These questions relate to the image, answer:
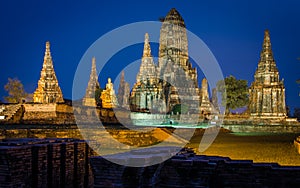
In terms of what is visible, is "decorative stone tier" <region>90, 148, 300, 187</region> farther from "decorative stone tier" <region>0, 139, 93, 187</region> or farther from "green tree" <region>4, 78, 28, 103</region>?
"green tree" <region>4, 78, 28, 103</region>

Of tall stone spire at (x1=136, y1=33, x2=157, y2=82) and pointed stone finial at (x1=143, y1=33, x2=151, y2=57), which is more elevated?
pointed stone finial at (x1=143, y1=33, x2=151, y2=57)

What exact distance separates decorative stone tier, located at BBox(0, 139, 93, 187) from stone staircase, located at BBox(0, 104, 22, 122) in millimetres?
17758

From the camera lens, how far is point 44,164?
766 centimetres

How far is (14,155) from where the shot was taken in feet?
22.5

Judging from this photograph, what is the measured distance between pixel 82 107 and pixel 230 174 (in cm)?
2635

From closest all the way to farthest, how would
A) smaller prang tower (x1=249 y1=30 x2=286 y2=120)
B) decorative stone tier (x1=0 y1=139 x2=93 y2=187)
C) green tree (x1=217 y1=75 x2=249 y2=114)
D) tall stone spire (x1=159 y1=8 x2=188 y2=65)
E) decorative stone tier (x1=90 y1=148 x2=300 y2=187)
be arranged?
1. decorative stone tier (x1=90 y1=148 x2=300 y2=187)
2. decorative stone tier (x1=0 y1=139 x2=93 y2=187)
3. smaller prang tower (x1=249 y1=30 x2=286 y2=120)
4. green tree (x1=217 y1=75 x2=249 y2=114)
5. tall stone spire (x1=159 y1=8 x2=188 y2=65)

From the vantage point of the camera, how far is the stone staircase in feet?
84.3

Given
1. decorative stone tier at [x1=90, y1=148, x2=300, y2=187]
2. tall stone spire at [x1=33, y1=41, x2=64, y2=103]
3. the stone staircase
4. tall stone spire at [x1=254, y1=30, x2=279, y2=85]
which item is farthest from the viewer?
tall stone spire at [x1=33, y1=41, x2=64, y2=103]

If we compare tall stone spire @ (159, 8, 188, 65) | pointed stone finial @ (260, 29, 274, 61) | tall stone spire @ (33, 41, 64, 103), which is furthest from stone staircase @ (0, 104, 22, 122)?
tall stone spire @ (159, 8, 188, 65)

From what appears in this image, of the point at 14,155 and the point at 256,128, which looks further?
the point at 256,128

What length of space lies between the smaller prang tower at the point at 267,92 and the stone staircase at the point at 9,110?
2943 centimetres

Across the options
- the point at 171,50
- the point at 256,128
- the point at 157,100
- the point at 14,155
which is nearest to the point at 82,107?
the point at 256,128

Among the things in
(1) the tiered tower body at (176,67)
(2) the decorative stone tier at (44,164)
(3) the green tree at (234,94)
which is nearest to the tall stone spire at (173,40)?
(1) the tiered tower body at (176,67)

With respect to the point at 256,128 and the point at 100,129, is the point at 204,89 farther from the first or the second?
the point at 100,129
